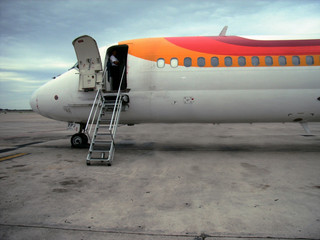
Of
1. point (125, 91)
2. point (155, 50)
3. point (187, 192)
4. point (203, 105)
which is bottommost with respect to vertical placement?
point (187, 192)

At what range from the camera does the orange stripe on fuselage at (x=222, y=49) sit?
8188mm

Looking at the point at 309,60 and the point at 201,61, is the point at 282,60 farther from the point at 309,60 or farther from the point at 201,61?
the point at 201,61

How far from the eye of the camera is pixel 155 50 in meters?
8.52

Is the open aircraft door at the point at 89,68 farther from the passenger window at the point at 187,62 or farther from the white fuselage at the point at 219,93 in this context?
the passenger window at the point at 187,62

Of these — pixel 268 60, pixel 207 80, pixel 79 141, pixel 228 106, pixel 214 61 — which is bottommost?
pixel 79 141

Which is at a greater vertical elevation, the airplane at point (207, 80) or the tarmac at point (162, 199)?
the airplane at point (207, 80)

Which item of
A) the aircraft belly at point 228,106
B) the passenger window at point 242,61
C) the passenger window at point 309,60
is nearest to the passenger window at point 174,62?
the aircraft belly at point 228,106

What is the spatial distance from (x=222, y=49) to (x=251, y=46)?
3.36 feet

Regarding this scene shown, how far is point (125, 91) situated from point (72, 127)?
283 cm

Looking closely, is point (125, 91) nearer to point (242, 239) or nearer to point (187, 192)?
point (187, 192)

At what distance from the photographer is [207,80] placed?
8148mm

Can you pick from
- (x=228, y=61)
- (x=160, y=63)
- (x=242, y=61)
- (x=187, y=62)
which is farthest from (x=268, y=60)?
(x=160, y=63)

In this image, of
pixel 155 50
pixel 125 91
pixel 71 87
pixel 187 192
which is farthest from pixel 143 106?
pixel 187 192

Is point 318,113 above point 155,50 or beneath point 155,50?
beneath
